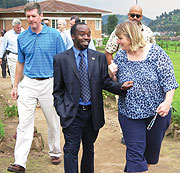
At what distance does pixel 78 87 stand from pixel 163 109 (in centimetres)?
88

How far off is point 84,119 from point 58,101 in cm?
33

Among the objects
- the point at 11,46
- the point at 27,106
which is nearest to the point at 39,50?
the point at 27,106

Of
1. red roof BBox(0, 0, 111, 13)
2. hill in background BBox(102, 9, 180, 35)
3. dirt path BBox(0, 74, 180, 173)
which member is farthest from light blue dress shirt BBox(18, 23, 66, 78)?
hill in background BBox(102, 9, 180, 35)

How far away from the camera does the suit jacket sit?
12.6ft

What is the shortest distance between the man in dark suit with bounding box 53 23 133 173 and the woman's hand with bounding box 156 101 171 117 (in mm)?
482

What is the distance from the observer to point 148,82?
3.67 metres

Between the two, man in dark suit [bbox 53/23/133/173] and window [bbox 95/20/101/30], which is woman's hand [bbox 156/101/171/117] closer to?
man in dark suit [bbox 53/23/133/173]

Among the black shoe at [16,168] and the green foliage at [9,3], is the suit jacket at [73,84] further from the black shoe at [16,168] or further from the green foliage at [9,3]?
the green foliage at [9,3]

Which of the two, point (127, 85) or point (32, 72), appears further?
point (32, 72)

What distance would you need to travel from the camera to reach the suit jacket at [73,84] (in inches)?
151

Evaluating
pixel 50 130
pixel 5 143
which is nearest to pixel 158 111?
pixel 50 130

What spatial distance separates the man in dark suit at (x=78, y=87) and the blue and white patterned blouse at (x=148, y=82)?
0.21 meters

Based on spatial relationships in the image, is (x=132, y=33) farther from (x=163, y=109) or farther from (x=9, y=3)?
(x=9, y=3)

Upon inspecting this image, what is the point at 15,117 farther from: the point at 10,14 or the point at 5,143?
the point at 10,14
